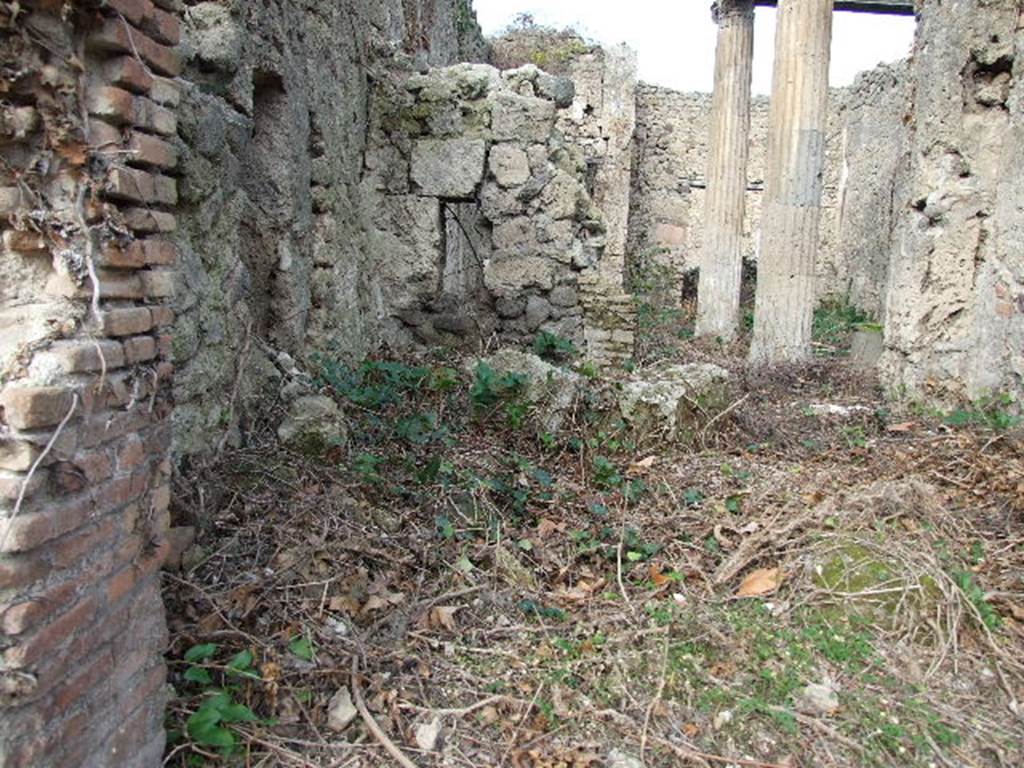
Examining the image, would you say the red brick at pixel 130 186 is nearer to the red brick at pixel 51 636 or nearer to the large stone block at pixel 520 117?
the red brick at pixel 51 636

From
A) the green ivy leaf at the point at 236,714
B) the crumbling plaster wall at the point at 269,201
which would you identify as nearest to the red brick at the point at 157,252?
the crumbling plaster wall at the point at 269,201

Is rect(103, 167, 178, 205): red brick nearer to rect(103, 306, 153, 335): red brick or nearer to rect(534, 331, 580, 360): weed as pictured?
rect(103, 306, 153, 335): red brick

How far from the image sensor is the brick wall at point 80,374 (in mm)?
1418

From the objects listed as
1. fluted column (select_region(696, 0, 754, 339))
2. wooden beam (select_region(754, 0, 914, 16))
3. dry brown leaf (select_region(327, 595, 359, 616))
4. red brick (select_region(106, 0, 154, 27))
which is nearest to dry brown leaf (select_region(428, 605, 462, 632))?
dry brown leaf (select_region(327, 595, 359, 616))

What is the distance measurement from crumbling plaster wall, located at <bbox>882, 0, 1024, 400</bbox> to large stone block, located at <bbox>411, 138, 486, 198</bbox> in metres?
3.27

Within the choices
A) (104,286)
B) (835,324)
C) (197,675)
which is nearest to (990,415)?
(197,675)

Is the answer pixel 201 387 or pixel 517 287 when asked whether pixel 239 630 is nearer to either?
pixel 201 387

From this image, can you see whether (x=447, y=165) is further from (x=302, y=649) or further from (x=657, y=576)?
(x=302, y=649)

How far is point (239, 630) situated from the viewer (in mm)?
2250

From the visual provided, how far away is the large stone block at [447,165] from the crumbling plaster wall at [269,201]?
1.50 feet

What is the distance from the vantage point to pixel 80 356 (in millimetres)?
1547

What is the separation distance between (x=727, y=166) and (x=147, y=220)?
9.87 meters

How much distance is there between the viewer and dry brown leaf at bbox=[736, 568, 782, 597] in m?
2.89

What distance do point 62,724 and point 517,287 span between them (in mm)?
4773
